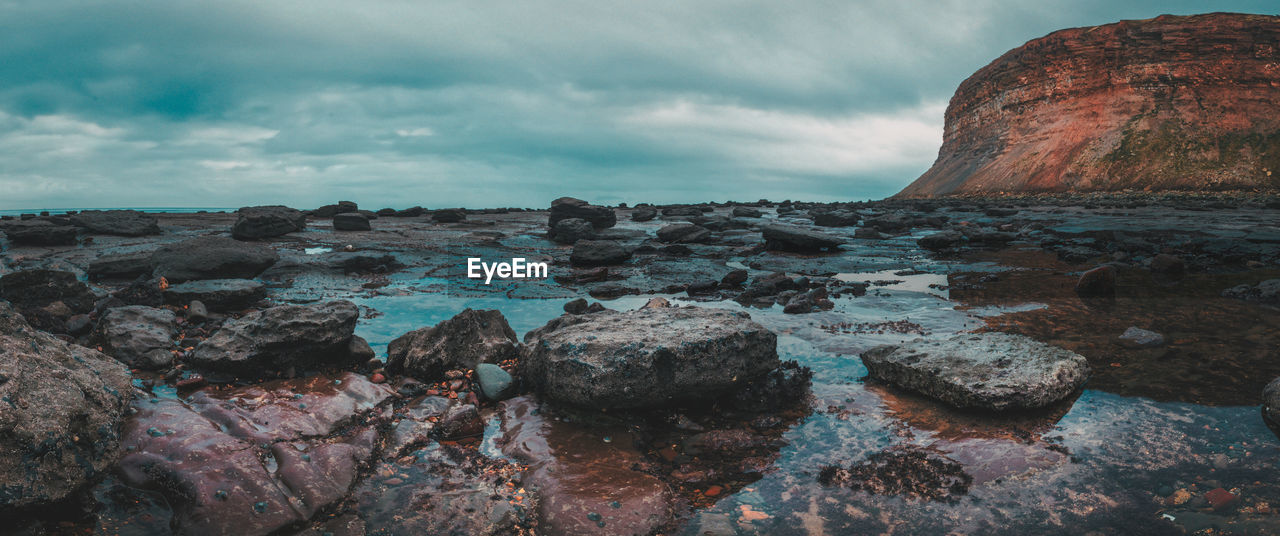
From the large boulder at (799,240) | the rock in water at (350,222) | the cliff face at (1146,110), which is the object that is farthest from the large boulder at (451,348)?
the cliff face at (1146,110)

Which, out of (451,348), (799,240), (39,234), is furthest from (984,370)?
(39,234)

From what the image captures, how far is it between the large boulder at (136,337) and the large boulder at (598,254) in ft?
24.8

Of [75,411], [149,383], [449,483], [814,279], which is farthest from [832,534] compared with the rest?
[814,279]

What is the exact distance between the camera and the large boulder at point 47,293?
6336 mm

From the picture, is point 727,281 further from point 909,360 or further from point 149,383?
point 149,383

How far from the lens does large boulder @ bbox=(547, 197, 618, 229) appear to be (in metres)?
20.8

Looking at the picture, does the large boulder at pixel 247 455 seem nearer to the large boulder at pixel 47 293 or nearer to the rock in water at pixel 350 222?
the large boulder at pixel 47 293

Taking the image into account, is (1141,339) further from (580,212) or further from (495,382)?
(580,212)

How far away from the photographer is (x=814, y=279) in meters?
10.3

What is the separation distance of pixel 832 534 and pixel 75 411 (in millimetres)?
3845

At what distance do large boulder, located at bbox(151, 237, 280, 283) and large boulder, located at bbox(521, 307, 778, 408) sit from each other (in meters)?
7.36

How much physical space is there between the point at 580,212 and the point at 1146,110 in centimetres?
8014

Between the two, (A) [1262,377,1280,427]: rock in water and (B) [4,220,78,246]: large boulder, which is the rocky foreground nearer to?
(A) [1262,377,1280,427]: rock in water

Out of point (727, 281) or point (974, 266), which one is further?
point (974, 266)
